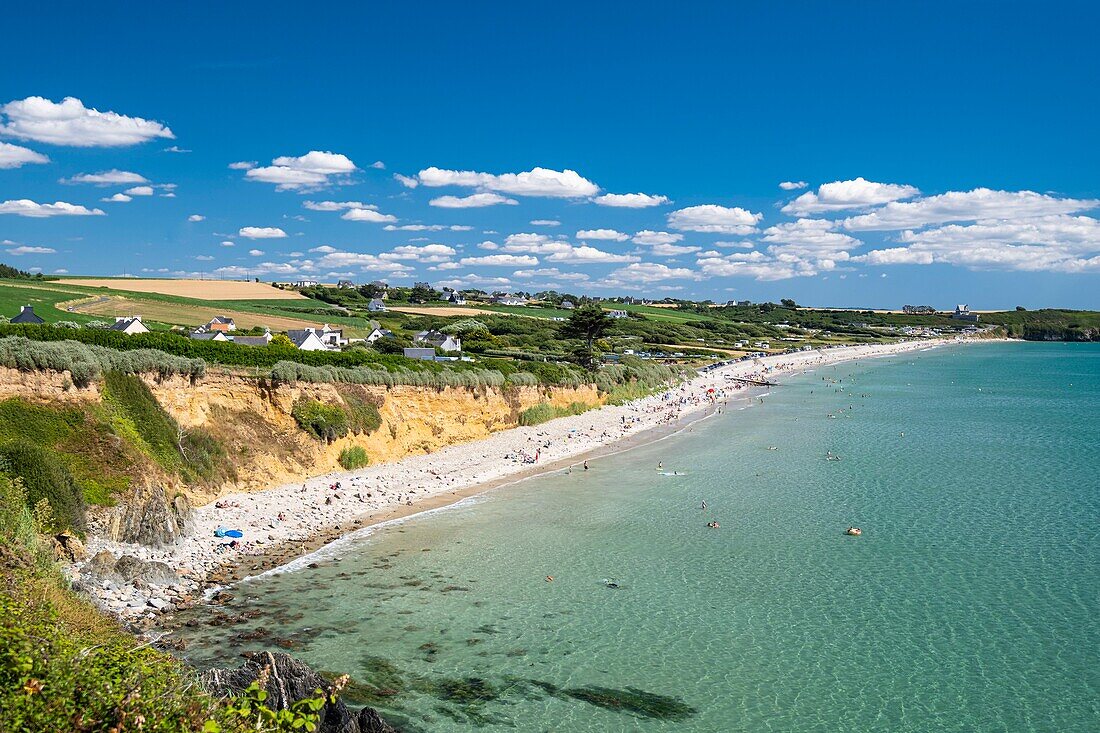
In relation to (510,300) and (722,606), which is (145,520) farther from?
(510,300)

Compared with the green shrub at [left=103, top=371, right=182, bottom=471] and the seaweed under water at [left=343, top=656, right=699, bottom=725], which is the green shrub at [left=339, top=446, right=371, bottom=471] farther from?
the seaweed under water at [left=343, top=656, right=699, bottom=725]

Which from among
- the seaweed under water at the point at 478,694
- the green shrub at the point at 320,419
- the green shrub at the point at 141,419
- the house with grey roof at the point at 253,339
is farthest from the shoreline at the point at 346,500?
the house with grey roof at the point at 253,339

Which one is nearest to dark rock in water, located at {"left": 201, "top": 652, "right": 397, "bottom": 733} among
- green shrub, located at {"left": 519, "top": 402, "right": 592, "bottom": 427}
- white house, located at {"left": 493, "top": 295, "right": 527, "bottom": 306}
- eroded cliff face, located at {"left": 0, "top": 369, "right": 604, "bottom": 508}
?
eroded cliff face, located at {"left": 0, "top": 369, "right": 604, "bottom": 508}

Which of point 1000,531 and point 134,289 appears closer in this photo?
point 1000,531

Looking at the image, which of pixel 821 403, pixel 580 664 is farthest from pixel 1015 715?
pixel 821 403

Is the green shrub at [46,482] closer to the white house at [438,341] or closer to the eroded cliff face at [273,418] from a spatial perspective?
the eroded cliff face at [273,418]

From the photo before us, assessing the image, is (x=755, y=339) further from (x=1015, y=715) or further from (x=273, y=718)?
(x=273, y=718)
